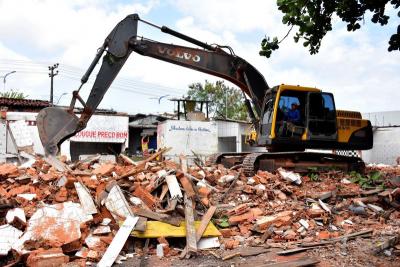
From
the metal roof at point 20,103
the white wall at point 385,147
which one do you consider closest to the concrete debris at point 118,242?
the white wall at point 385,147

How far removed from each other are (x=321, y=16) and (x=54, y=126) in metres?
7.62

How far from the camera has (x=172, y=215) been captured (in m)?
8.20

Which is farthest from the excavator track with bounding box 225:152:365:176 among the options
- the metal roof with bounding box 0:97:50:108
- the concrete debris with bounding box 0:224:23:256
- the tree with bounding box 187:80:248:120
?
the tree with bounding box 187:80:248:120

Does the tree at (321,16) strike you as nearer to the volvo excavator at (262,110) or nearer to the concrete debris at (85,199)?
the concrete debris at (85,199)

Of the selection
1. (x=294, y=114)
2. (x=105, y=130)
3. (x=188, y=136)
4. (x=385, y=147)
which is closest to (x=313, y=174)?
(x=294, y=114)

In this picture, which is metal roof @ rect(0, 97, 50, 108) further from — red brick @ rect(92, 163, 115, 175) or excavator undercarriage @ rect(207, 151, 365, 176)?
red brick @ rect(92, 163, 115, 175)

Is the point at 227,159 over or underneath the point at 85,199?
over

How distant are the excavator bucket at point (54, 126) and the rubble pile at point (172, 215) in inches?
18.8

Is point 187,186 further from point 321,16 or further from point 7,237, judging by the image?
point 321,16

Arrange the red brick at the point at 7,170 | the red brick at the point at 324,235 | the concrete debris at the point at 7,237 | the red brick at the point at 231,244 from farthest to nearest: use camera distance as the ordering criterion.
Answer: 1. the red brick at the point at 7,170
2. the red brick at the point at 324,235
3. the red brick at the point at 231,244
4. the concrete debris at the point at 7,237

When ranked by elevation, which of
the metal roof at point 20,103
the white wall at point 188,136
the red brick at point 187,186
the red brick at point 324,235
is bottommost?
the red brick at point 324,235

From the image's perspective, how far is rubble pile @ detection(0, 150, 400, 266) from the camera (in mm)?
7098

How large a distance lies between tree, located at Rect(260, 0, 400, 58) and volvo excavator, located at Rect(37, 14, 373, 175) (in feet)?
22.8

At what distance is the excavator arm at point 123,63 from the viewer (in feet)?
36.0
